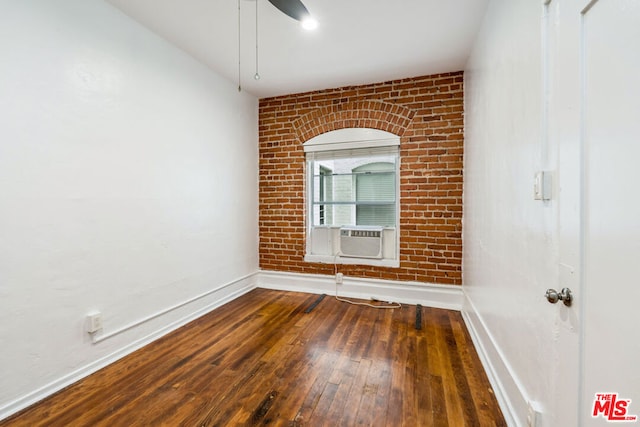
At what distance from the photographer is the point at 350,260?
11.5 feet

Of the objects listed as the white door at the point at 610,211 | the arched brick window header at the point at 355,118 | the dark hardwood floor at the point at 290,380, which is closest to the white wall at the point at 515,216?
the white door at the point at 610,211

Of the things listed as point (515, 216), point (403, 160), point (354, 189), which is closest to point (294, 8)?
point (515, 216)

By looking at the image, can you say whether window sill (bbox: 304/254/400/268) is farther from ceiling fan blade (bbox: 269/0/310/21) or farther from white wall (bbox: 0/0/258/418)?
ceiling fan blade (bbox: 269/0/310/21)

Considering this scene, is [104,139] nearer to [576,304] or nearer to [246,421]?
[246,421]

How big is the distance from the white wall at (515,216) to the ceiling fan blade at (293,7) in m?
1.15

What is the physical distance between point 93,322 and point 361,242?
2.62m

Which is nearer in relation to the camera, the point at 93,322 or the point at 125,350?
the point at 93,322

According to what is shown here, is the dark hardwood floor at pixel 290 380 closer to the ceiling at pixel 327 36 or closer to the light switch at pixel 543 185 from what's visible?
the light switch at pixel 543 185

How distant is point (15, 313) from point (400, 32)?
3.30m

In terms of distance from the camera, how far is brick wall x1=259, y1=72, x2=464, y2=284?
3043 mm

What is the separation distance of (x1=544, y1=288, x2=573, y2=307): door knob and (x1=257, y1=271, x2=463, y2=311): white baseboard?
2.22m

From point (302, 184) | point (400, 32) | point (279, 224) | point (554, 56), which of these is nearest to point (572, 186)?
point (554, 56)

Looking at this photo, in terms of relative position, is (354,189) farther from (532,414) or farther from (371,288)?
(532,414)

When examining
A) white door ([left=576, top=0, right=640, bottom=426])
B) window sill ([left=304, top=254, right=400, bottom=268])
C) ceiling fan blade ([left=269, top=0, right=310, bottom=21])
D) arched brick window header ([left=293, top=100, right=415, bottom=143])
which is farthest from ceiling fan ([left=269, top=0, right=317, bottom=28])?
window sill ([left=304, top=254, right=400, bottom=268])
